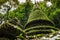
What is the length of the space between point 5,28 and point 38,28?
767 centimetres

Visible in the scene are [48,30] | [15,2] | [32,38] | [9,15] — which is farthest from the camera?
[15,2]

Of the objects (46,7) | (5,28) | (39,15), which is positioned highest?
(46,7)

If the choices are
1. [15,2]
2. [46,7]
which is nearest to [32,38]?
[46,7]

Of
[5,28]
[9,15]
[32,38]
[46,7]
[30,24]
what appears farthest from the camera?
[46,7]

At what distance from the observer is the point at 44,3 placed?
89.0ft

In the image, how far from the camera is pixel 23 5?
1051 inches

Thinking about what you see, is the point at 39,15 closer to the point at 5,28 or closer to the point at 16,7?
the point at 16,7

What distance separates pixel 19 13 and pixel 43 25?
6.41m

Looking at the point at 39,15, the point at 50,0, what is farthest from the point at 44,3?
the point at 39,15

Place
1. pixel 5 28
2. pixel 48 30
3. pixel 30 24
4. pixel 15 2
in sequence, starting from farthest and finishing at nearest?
pixel 15 2, pixel 30 24, pixel 48 30, pixel 5 28

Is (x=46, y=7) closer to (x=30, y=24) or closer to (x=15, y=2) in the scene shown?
(x=15, y=2)

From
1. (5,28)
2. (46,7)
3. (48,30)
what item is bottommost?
(5,28)

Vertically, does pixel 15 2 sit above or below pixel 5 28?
above

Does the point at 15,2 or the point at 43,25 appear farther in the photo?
the point at 15,2
